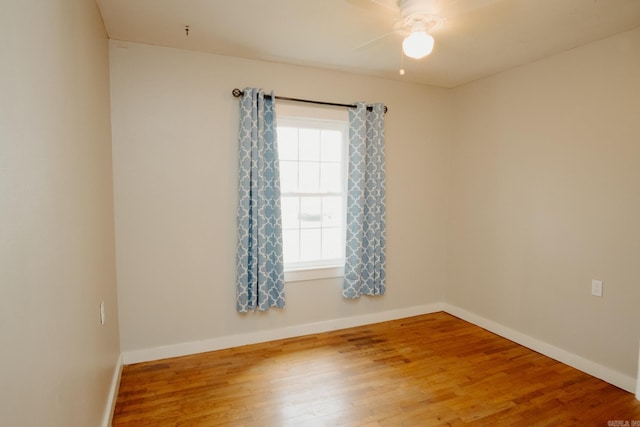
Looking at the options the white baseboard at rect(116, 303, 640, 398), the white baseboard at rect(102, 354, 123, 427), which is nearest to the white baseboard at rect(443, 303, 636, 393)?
the white baseboard at rect(116, 303, 640, 398)

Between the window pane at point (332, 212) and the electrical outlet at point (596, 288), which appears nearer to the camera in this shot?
the electrical outlet at point (596, 288)

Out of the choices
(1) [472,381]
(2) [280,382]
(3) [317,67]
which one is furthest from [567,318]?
(3) [317,67]

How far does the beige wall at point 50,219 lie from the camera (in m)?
0.83

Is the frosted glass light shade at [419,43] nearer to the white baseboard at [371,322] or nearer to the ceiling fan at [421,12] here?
the ceiling fan at [421,12]

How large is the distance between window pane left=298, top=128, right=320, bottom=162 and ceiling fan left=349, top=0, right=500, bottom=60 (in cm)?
139

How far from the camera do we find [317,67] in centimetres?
318

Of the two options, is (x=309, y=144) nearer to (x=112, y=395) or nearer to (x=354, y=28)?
→ (x=354, y=28)

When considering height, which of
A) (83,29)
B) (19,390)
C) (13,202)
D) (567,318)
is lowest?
(567,318)

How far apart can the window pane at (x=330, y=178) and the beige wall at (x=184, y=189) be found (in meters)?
0.66

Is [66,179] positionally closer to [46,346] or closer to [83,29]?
[46,346]

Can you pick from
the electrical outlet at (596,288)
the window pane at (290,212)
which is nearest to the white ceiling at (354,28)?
the window pane at (290,212)

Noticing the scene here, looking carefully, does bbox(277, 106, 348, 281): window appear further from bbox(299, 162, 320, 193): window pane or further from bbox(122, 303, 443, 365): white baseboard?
bbox(122, 303, 443, 365): white baseboard

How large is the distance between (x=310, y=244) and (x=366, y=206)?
0.68 meters

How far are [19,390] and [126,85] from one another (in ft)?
7.76
